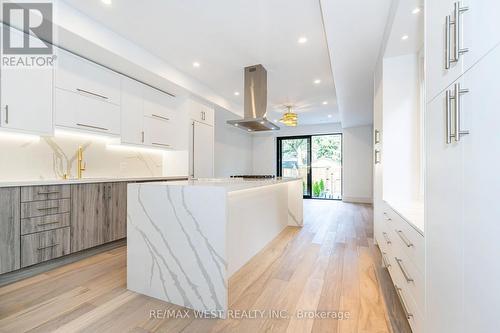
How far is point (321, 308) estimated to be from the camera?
5.43ft

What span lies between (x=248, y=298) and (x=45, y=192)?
2.18 meters

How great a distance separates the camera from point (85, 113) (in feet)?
9.47

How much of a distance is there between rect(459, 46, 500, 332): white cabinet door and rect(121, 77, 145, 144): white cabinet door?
12.0ft

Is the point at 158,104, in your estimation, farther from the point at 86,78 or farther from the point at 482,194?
the point at 482,194

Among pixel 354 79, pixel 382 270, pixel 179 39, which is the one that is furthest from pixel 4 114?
pixel 354 79

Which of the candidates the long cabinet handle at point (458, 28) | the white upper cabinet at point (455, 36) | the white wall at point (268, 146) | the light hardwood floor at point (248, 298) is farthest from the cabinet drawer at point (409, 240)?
the white wall at point (268, 146)

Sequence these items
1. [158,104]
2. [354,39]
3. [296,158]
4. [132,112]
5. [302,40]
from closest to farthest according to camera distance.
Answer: [354,39]
[302,40]
[132,112]
[158,104]
[296,158]

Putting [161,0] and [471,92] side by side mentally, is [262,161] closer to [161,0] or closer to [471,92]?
[161,0]

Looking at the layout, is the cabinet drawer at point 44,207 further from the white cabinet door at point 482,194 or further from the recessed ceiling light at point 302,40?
the recessed ceiling light at point 302,40

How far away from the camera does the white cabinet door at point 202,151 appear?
4.45 m

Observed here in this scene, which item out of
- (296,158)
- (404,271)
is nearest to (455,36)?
(404,271)

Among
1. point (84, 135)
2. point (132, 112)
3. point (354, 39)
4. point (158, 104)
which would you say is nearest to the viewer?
point (354, 39)

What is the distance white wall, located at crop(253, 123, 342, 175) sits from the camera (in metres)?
8.20

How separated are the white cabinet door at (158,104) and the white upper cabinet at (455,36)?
3.64m
